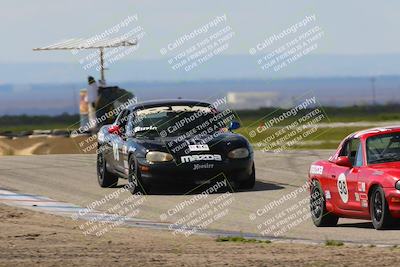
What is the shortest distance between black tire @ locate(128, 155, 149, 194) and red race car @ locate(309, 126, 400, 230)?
4231 millimetres

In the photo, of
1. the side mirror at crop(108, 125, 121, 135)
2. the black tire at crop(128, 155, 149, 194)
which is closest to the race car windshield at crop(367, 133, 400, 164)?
the black tire at crop(128, 155, 149, 194)

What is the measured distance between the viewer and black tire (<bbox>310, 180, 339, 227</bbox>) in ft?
48.3

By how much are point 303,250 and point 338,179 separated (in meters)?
3.05

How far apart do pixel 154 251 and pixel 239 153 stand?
7.72m

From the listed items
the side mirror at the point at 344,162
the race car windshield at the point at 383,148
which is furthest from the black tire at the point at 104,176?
the race car windshield at the point at 383,148

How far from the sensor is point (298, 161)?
25359mm

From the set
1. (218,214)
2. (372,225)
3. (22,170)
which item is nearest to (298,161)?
(22,170)

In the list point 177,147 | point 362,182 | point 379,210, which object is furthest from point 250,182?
point 379,210

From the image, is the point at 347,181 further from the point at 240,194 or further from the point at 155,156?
the point at 155,156

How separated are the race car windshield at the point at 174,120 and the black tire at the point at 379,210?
6347 mm

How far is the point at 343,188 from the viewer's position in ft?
46.8

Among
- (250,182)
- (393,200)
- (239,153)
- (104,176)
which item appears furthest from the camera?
(104,176)

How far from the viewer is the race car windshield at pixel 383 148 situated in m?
13.9

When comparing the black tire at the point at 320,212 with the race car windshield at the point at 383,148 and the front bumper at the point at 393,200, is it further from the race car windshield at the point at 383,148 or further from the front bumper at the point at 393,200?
the front bumper at the point at 393,200
